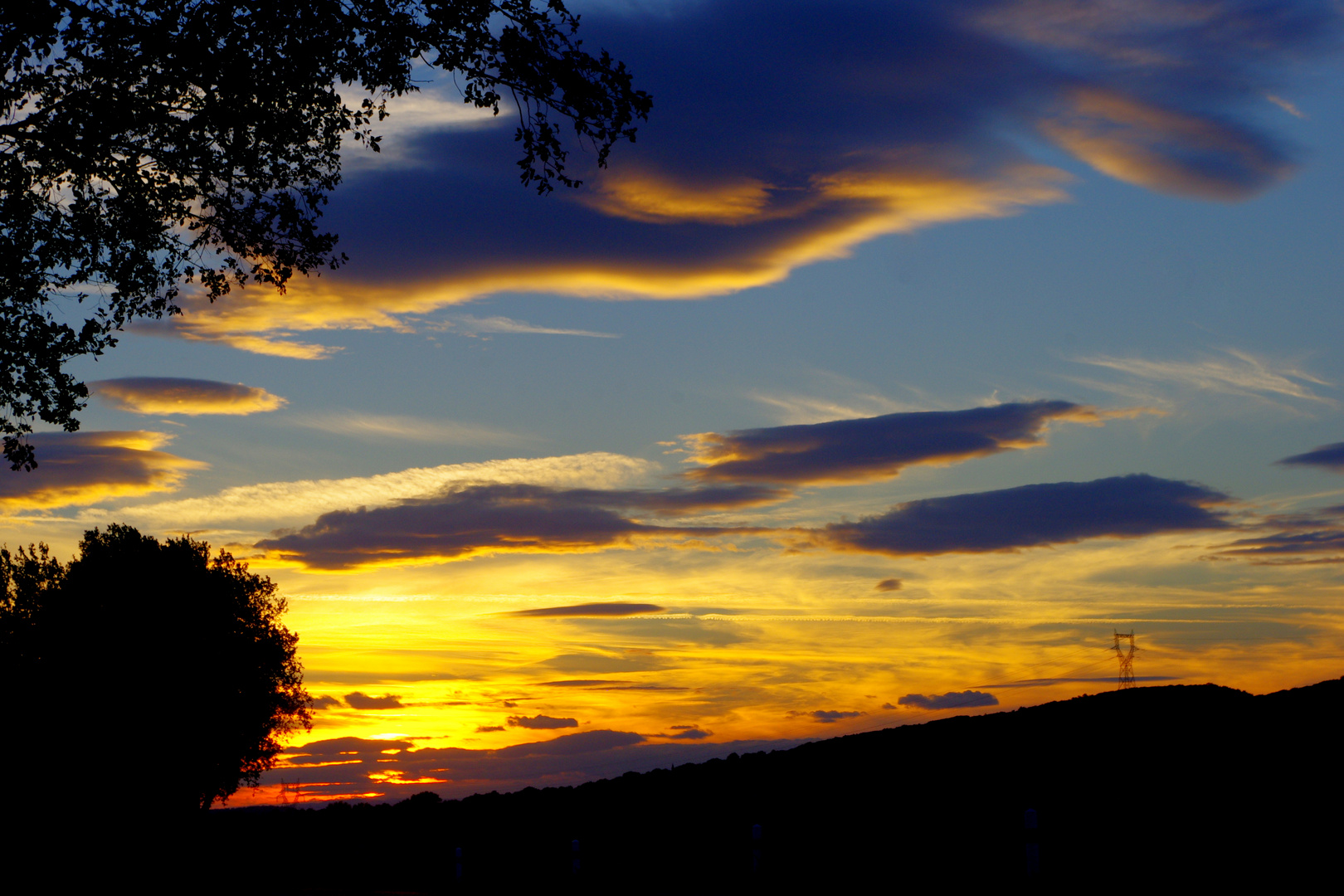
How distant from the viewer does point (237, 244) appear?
18.1 meters

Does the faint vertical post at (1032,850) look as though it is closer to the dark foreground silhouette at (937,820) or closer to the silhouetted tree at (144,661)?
the dark foreground silhouette at (937,820)

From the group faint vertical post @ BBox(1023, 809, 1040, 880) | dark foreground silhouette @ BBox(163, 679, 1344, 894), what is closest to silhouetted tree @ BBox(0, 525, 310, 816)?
dark foreground silhouette @ BBox(163, 679, 1344, 894)

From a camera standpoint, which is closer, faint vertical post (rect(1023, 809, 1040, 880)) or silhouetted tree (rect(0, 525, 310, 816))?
faint vertical post (rect(1023, 809, 1040, 880))

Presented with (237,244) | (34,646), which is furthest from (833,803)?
(34,646)

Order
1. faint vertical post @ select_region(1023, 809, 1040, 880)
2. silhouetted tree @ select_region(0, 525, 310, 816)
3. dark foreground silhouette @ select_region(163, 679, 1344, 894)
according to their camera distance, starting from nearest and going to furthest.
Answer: faint vertical post @ select_region(1023, 809, 1040, 880), dark foreground silhouette @ select_region(163, 679, 1344, 894), silhouetted tree @ select_region(0, 525, 310, 816)

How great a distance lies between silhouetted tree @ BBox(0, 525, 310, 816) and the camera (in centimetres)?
4219

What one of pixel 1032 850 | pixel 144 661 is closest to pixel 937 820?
pixel 1032 850

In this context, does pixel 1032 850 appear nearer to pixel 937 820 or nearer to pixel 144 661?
pixel 937 820

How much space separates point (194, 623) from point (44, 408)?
30647 mm

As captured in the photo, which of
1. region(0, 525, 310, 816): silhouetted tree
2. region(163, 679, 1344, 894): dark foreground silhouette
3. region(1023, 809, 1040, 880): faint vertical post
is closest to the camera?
region(1023, 809, 1040, 880): faint vertical post

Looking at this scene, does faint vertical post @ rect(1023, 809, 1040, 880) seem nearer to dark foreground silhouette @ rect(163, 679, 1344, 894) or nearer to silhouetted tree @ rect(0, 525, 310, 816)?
dark foreground silhouette @ rect(163, 679, 1344, 894)

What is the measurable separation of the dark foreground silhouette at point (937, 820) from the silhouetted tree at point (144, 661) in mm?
4256

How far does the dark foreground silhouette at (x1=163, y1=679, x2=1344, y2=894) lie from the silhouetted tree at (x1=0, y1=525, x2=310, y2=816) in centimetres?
426

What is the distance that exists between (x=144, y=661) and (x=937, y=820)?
110 ft
